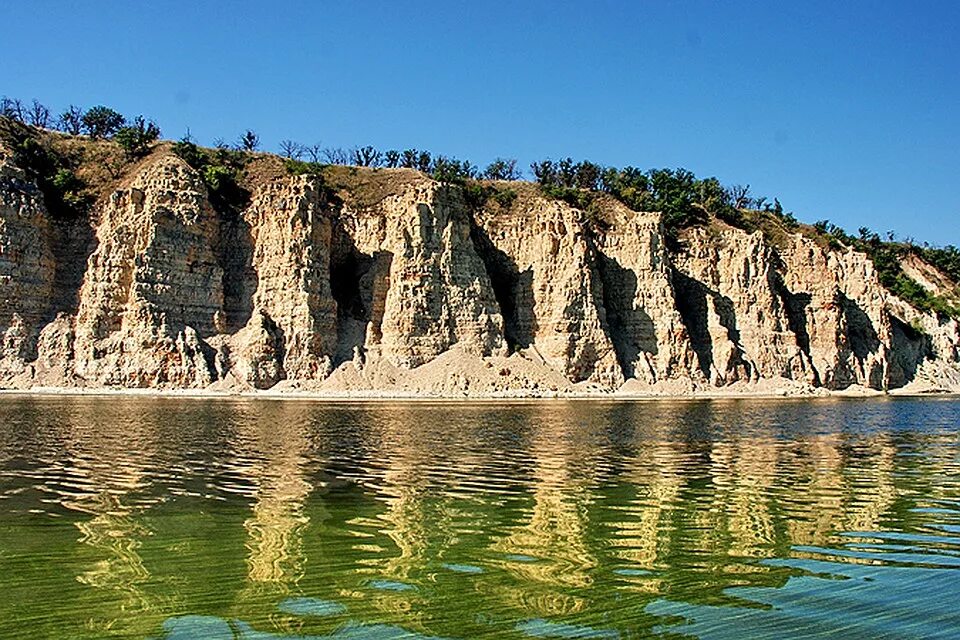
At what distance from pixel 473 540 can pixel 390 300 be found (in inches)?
2245

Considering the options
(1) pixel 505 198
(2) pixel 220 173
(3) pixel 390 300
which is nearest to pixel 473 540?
(3) pixel 390 300

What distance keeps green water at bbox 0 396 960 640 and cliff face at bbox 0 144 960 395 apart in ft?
126

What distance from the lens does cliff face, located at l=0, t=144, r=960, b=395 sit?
6056cm

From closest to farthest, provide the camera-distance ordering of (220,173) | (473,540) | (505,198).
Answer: (473,540)
(220,173)
(505,198)

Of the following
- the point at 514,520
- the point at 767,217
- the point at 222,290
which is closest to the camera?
the point at 514,520

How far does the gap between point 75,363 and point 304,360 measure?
16.3 metres

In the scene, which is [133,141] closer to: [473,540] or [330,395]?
[330,395]

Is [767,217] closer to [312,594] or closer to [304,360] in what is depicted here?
[304,360]

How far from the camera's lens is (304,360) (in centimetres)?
6209

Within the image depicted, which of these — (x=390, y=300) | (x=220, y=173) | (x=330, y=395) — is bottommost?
(x=330, y=395)

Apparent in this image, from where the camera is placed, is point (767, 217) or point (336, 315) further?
point (767, 217)

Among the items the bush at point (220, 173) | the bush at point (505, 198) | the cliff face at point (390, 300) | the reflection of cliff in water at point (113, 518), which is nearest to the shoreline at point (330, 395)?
the cliff face at point (390, 300)

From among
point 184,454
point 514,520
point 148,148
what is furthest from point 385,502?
point 148,148

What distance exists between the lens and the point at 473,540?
35.3 ft
